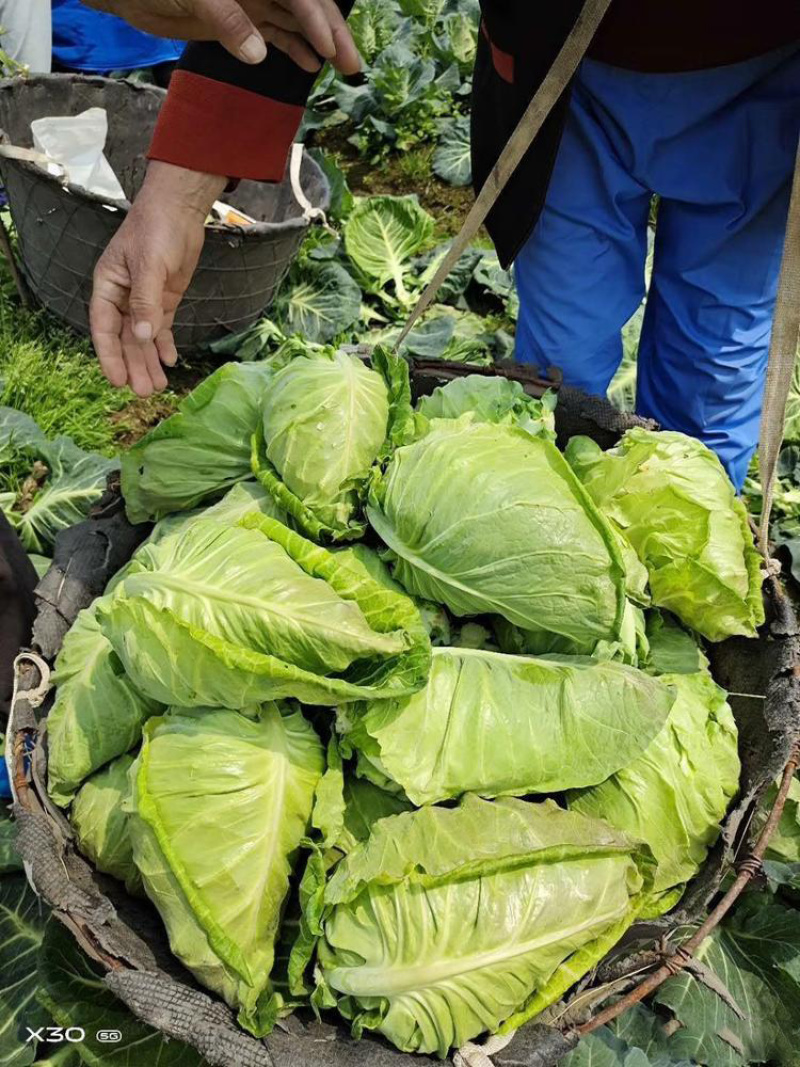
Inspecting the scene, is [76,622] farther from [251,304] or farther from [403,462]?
[251,304]

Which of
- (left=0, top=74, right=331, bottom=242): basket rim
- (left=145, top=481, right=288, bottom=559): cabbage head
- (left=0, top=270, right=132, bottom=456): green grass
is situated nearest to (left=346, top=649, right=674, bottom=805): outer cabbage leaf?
(left=145, top=481, right=288, bottom=559): cabbage head

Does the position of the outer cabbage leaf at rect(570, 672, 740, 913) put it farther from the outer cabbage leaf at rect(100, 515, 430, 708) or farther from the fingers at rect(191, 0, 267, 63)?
the fingers at rect(191, 0, 267, 63)

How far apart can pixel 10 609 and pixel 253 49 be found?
1621 mm

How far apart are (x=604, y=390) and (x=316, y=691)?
1.98m

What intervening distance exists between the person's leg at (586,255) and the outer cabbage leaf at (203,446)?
3.53 feet

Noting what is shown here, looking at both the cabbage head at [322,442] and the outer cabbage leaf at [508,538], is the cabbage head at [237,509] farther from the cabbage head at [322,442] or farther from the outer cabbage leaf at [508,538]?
the outer cabbage leaf at [508,538]

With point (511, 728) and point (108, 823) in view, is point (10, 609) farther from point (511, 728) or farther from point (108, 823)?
point (511, 728)

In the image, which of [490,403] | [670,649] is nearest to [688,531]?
[670,649]

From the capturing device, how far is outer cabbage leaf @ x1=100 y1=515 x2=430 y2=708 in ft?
5.35

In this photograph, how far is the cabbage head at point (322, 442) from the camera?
202 centimetres

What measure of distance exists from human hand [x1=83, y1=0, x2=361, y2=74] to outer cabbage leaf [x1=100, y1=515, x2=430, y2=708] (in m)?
1.03

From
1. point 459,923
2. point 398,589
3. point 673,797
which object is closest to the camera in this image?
point 459,923

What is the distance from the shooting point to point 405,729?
1730 mm

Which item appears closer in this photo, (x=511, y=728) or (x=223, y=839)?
A: (x=223, y=839)
